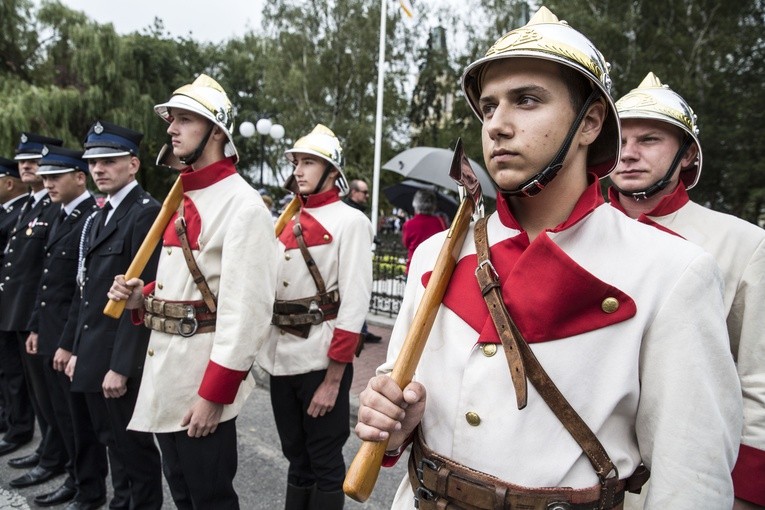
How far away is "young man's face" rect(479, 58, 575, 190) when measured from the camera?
1.34 metres

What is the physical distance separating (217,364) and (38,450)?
3023mm

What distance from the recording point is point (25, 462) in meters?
4.34

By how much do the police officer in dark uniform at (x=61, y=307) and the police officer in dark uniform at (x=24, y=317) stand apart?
0.63ft

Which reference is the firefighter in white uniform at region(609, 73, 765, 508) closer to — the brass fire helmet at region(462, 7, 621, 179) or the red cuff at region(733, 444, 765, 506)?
the red cuff at region(733, 444, 765, 506)

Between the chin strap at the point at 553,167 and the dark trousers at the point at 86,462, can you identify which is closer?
the chin strap at the point at 553,167

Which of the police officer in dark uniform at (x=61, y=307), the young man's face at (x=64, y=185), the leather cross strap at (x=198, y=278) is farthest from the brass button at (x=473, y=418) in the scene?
the young man's face at (x=64, y=185)

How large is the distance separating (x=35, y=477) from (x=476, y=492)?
13.4ft

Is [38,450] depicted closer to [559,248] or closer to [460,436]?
[460,436]

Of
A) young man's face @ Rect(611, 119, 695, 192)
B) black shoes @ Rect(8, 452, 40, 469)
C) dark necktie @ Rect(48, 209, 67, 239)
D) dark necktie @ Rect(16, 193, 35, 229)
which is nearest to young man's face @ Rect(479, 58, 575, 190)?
young man's face @ Rect(611, 119, 695, 192)

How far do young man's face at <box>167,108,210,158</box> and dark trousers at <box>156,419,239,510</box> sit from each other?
1.38m

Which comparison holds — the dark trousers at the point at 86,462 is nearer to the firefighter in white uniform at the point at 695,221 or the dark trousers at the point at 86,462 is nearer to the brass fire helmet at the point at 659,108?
the firefighter in white uniform at the point at 695,221

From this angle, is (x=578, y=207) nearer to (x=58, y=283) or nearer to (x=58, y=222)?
(x=58, y=283)

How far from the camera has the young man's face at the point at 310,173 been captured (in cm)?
373

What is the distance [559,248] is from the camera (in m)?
1.26
